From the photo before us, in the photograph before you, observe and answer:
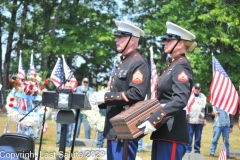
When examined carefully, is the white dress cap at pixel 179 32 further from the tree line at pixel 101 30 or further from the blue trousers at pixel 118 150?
the tree line at pixel 101 30

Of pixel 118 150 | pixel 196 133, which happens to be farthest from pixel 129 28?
pixel 196 133

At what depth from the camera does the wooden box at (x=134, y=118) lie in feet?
17.1

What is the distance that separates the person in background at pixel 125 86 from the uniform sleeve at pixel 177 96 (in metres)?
0.47

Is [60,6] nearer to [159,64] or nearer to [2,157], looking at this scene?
[159,64]

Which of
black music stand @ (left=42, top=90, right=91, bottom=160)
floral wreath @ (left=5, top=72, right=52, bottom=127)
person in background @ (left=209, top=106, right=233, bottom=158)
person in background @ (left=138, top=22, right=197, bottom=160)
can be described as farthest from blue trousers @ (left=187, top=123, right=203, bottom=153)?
person in background @ (left=138, top=22, right=197, bottom=160)

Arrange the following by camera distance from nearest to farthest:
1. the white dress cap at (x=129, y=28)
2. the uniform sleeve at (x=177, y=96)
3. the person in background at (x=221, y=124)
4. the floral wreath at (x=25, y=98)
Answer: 1. the uniform sleeve at (x=177, y=96)
2. the white dress cap at (x=129, y=28)
3. the floral wreath at (x=25, y=98)
4. the person in background at (x=221, y=124)

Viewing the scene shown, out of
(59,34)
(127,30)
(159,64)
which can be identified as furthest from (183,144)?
(59,34)

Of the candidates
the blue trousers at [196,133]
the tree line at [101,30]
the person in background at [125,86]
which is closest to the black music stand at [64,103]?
the person in background at [125,86]

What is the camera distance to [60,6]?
39219 millimetres

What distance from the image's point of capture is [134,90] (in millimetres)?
5910

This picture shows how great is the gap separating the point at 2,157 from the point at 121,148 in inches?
49.5

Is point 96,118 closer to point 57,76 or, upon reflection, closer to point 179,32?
point 57,76

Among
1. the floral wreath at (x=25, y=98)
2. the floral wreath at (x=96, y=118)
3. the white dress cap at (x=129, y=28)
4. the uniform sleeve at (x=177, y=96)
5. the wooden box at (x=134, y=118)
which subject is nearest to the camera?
the wooden box at (x=134, y=118)

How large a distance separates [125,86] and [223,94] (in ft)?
22.1
